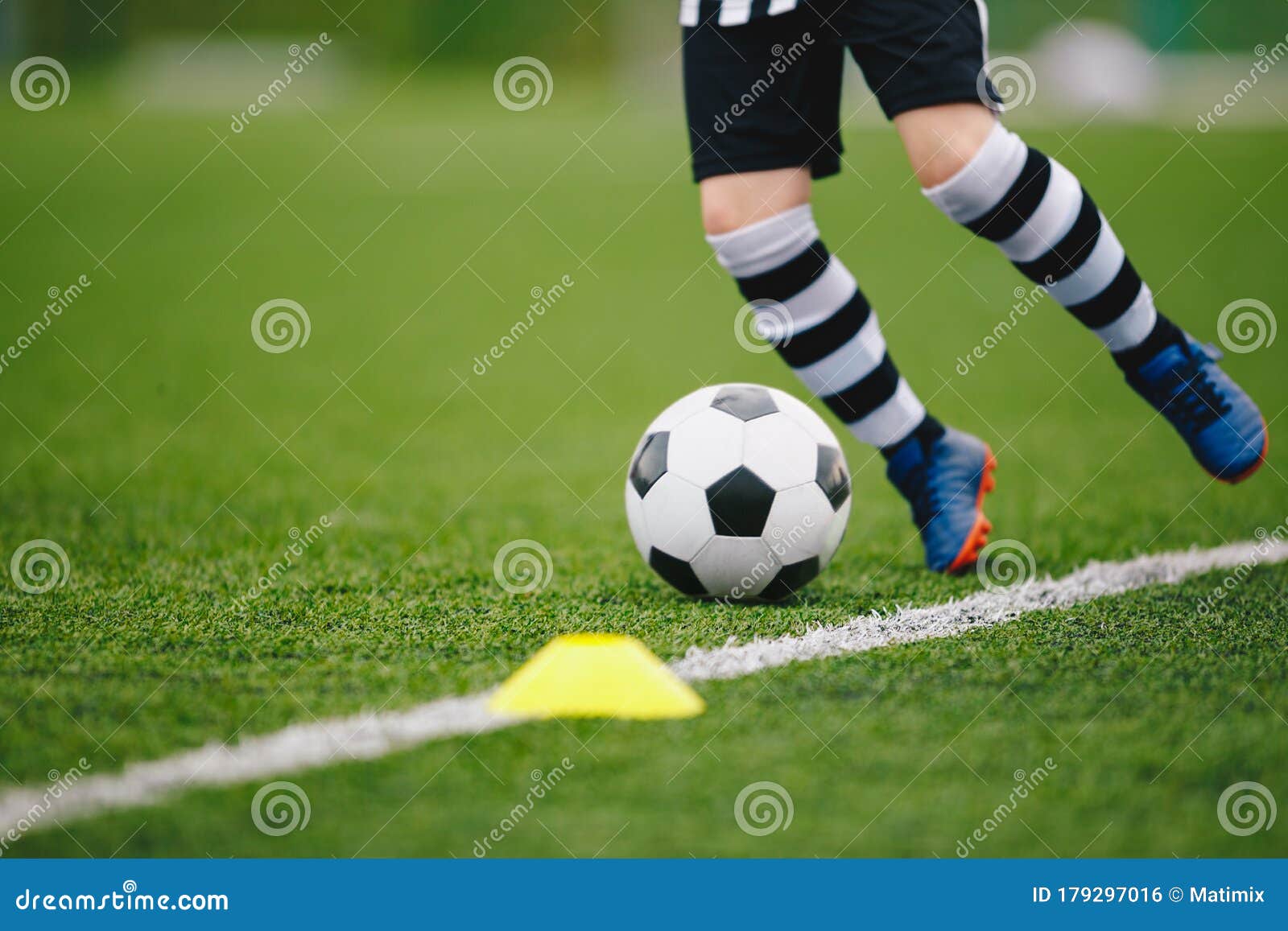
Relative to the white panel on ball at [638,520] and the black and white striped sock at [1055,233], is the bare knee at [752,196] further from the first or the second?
the white panel on ball at [638,520]

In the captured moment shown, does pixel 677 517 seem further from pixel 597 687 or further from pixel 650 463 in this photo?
pixel 597 687

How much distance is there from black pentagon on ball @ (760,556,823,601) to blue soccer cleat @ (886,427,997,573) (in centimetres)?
39

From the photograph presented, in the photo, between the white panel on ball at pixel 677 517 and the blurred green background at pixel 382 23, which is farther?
the blurred green background at pixel 382 23

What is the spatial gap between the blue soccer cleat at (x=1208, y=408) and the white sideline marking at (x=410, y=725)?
1.07 feet

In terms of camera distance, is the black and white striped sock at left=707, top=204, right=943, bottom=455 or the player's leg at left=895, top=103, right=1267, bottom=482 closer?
the player's leg at left=895, top=103, right=1267, bottom=482

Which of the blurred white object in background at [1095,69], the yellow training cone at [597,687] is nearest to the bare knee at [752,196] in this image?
the yellow training cone at [597,687]

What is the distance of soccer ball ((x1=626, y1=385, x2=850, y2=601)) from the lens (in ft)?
9.84

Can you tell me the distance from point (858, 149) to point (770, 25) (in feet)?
42.8

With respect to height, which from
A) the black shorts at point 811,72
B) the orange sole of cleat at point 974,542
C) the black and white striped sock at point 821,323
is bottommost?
the orange sole of cleat at point 974,542

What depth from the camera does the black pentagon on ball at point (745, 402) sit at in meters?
3.14

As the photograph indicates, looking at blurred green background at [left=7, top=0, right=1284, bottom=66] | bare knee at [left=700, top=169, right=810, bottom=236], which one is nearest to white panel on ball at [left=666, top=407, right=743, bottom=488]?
bare knee at [left=700, top=169, right=810, bottom=236]

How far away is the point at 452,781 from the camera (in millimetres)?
2109

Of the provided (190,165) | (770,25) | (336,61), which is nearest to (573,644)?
(770,25)

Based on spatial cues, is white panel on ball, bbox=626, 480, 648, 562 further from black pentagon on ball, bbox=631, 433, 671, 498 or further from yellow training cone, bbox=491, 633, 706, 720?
yellow training cone, bbox=491, 633, 706, 720
